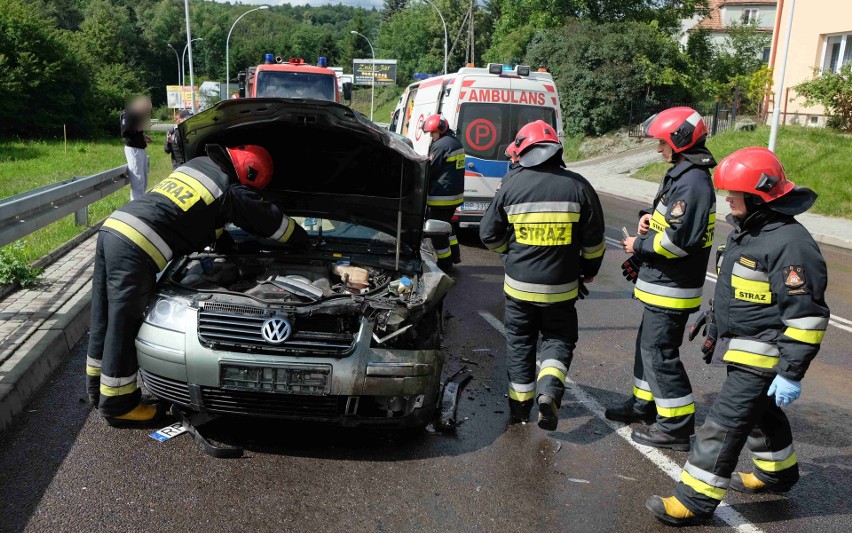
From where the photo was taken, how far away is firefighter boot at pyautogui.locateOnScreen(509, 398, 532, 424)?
14.9 ft

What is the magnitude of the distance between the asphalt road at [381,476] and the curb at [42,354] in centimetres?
9

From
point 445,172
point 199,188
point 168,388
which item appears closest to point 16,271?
point 199,188

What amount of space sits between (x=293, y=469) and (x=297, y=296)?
982 mm

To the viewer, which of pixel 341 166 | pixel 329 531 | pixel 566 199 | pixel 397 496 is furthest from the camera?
pixel 341 166

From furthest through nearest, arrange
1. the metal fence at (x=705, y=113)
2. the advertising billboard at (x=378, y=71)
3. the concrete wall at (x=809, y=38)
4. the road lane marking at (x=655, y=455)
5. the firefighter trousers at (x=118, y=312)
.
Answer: the advertising billboard at (x=378, y=71) < the metal fence at (x=705, y=113) < the concrete wall at (x=809, y=38) < the firefighter trousers at (x=118, y=312) < the road lane marking at (x=655, y=455)

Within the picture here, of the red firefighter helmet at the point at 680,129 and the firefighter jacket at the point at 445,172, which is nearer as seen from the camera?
the red firefighter helmet at the point at 680,129

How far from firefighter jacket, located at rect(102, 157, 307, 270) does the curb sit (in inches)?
47.7

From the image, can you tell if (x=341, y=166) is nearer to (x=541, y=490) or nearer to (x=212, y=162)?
(x=212, y=162)

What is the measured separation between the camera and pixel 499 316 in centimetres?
695

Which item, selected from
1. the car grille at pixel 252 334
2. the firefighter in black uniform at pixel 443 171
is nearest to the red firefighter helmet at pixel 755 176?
the car grille at pixel 252 334

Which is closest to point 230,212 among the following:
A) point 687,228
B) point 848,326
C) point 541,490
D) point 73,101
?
point 541,490

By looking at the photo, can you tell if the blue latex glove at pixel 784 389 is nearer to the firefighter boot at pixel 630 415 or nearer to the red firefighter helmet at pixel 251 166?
the firefighter boot at pixel 630 415

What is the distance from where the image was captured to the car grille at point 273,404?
12.4ft

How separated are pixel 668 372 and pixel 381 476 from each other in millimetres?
1794
